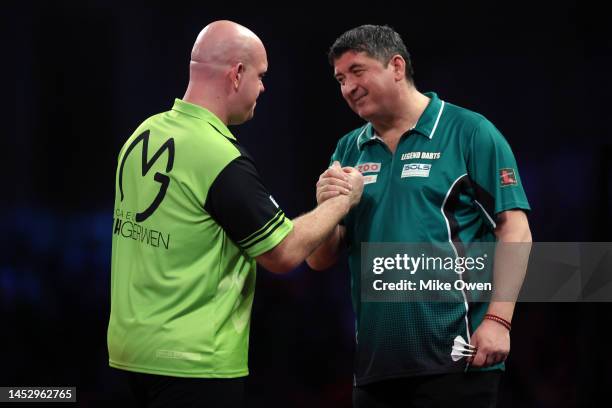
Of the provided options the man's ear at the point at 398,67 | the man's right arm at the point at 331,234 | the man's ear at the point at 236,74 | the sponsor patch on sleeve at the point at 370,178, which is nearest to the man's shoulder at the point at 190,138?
the man's ear at the point at 236,74

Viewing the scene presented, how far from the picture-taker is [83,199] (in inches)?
148

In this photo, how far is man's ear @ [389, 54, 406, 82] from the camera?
220 cm

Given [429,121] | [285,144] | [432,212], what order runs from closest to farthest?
1. [432,212]
2. [429,121]
3. [285,144]

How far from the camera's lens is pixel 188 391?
1.75m

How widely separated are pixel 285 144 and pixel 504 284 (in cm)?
220

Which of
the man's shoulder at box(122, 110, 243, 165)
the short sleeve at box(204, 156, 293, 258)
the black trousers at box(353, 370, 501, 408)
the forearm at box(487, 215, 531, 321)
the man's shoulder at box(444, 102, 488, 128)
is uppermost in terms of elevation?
the man's shoulder at box(444, 102, 488, 128)

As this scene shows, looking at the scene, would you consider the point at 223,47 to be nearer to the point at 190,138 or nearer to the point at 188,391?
the point at 190,138

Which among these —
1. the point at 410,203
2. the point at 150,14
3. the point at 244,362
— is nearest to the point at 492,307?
the point at 410,203

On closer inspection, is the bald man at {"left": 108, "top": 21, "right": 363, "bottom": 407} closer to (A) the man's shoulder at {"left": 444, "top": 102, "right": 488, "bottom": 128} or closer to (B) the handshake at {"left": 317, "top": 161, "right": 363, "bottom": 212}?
(B) the handshake at {"left": 317, "top": 161, "right": 363, "bottom": 212}

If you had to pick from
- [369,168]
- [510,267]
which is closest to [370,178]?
[369,168]

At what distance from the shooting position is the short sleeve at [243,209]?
176 centimetres

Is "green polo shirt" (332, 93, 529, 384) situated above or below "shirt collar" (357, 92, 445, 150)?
below

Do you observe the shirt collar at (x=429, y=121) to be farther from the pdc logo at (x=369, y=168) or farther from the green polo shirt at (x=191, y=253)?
the green polo shirt at (x=191, y=253)

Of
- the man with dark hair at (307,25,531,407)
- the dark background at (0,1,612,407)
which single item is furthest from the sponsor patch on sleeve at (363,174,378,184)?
the dark background at (0,1,612,407)
